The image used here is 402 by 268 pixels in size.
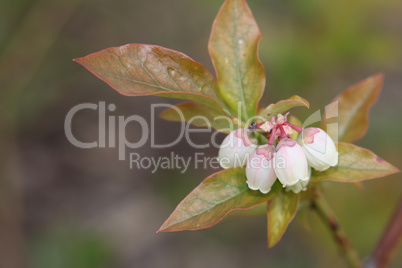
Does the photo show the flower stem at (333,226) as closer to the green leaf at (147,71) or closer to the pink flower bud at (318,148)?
the pink flower bud at (318,148)

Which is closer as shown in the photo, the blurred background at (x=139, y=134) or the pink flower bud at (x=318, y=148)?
the pink flower bud at (x=318, y=148)

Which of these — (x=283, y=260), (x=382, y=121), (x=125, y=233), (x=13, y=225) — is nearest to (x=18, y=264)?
(x=13, y=225)

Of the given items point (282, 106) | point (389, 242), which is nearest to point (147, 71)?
point (282, 106)

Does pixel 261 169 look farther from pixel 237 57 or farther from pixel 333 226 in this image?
pixel 333 226

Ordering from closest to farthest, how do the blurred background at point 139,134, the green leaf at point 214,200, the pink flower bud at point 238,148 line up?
the green leaf at point 214,200 → the pink flower bud at point 238,148 → the blurred background at point 139,134

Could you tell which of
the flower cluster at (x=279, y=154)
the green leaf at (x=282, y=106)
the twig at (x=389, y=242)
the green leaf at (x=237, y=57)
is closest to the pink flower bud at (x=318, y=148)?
the flower cluster at (x=279, y=154)

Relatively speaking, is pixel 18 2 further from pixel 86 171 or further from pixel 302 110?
pixel 302 110

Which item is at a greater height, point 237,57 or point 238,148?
point 237,57
